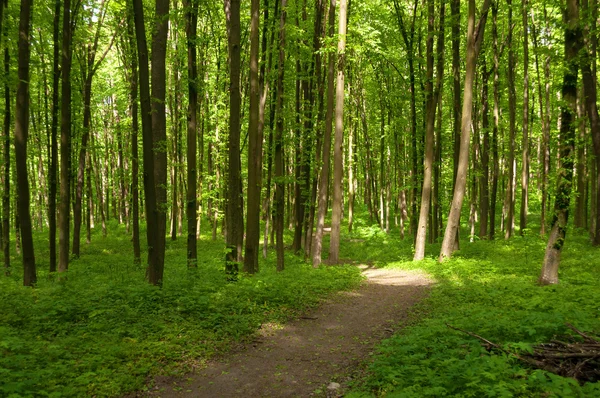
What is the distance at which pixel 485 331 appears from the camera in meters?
6.46

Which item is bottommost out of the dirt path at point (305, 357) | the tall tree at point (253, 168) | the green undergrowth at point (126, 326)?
the dirt path at point (305, 357)

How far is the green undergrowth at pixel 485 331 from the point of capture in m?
4.41

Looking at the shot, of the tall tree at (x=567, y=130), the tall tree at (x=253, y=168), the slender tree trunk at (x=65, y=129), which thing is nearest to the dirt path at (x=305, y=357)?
the tall tree at (x=253, y=168)

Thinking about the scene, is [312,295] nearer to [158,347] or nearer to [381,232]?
[158,347]

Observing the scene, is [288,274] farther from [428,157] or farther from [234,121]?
[428,157]

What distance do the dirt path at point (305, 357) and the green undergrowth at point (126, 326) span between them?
1.32 feet

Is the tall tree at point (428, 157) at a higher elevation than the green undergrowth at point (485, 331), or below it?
higher

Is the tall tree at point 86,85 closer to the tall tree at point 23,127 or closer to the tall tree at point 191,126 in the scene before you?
the tall tree at point 23,127

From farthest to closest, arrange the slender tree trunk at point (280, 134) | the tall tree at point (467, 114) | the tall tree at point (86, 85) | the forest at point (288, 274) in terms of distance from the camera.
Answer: the tall tree at point (86, 85) < the tall tree at point (467, 114) < the slender tree trunk at point (280, 134) < the forest at point (288, 274)

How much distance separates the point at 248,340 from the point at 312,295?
11.2ft

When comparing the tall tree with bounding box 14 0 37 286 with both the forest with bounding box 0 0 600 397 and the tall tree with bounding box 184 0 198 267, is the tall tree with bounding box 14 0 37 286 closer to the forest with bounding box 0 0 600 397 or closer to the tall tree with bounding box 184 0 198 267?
the forest with bounding box 0 0 600 397

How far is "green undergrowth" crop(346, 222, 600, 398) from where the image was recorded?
14.5 ft

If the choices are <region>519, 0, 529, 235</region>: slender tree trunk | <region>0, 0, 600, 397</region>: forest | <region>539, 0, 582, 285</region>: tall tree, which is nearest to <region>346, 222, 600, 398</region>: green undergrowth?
<region>0, 0, 600, 397</region>: forest

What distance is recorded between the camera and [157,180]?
10.6 meters
